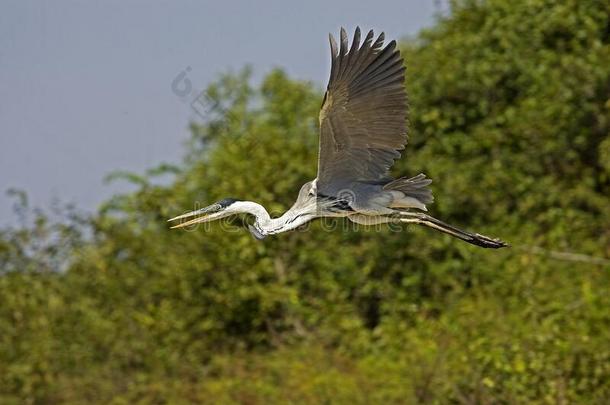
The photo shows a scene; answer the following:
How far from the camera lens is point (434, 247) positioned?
41.0 feet

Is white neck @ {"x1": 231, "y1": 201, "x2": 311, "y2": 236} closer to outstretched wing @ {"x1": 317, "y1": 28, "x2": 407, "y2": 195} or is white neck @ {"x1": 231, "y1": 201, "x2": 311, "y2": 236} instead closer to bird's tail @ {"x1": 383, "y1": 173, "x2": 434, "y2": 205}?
outstretched wing @ {"x1": 317, "y1": 28, "x2": 407, "y2": 195}

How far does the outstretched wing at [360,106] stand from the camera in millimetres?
7598

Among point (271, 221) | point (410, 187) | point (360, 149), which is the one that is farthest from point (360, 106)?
point (271, 221)

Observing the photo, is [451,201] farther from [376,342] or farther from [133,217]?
[133,217]

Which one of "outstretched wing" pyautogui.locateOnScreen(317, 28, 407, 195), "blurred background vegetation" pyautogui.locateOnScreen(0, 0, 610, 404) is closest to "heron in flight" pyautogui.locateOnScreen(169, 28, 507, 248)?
"outstretched wing" pyautogui.locateOnScreen(317, 28, 407, 195)

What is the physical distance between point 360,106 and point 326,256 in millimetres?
5241

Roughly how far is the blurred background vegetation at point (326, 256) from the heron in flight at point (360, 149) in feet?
11.7

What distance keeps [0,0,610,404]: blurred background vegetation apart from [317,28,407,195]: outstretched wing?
3.82 metres

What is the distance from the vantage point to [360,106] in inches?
300

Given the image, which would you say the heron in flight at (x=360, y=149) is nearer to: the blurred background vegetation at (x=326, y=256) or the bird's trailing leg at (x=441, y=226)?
the bird's trailing leg at (x=441, y=226)

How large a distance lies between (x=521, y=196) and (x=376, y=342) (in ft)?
7.01

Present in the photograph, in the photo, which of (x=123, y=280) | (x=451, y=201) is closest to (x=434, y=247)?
(x=451, y=201)

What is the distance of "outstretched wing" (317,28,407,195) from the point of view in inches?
299

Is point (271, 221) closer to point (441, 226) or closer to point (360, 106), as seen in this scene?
point (360, 106)
